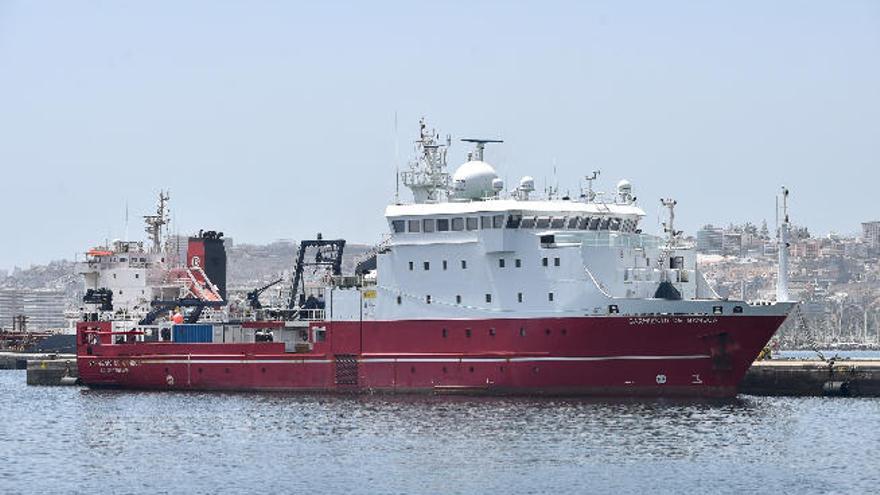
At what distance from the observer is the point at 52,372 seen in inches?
2950

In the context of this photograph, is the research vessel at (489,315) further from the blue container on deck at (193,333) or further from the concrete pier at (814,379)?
the concrete pier at (814,379)

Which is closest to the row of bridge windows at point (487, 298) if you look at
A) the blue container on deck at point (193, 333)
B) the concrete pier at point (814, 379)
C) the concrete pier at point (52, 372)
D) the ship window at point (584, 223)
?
the ship window at point (584, 223)

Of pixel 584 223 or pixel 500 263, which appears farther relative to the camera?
pixel 584 223

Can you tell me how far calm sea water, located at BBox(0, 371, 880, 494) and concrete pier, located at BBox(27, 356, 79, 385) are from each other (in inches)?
583

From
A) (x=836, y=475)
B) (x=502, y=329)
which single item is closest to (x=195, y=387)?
(x=502, y=329)

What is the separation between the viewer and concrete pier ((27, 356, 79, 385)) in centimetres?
7362

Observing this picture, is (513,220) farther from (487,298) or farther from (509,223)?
(487,298)

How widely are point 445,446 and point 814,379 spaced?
20.5 meters

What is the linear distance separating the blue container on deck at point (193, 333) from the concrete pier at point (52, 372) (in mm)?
12140

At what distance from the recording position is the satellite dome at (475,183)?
2244 inches

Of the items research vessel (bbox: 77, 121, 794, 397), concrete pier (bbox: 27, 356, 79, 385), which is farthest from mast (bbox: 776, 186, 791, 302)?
concrete pier (bbox: 27, 356, 79, 385)

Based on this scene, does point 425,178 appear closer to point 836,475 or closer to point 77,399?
point 77,399

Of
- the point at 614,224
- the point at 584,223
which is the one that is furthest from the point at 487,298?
the point at 614,224

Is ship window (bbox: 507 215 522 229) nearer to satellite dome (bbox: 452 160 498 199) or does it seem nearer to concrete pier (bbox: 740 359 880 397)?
satellite dome (bbox: 452 160 498 199)
